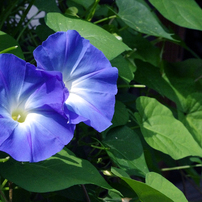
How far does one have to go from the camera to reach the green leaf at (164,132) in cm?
73

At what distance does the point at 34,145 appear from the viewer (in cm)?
38

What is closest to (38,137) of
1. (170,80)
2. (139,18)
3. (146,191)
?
(146,191)

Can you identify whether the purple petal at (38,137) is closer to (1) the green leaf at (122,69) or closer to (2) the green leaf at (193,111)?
(1) the green leaf at (122,69)

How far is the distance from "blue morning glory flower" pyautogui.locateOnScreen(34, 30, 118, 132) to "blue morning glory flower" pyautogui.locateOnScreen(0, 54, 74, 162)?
0.03 metres

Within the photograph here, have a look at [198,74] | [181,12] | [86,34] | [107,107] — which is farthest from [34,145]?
[198,74]

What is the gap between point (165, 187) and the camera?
577 mm

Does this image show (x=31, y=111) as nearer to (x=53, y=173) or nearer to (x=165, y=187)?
(x=53, y=173)

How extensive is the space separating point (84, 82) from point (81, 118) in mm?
90

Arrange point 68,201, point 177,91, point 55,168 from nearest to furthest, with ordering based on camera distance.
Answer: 1. point 55,168
2. point 68,201
3. point 177,91

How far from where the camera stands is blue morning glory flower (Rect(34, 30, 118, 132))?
438 millimetres

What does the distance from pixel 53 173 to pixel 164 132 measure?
37 centimetres

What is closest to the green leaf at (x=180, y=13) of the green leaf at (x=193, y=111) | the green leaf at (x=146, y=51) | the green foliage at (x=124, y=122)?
the green foliage at (x=124, y=122)

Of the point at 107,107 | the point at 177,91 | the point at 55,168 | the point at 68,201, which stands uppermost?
the point at 107,107

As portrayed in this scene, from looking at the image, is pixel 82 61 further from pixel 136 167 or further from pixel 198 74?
pixel 198 74
